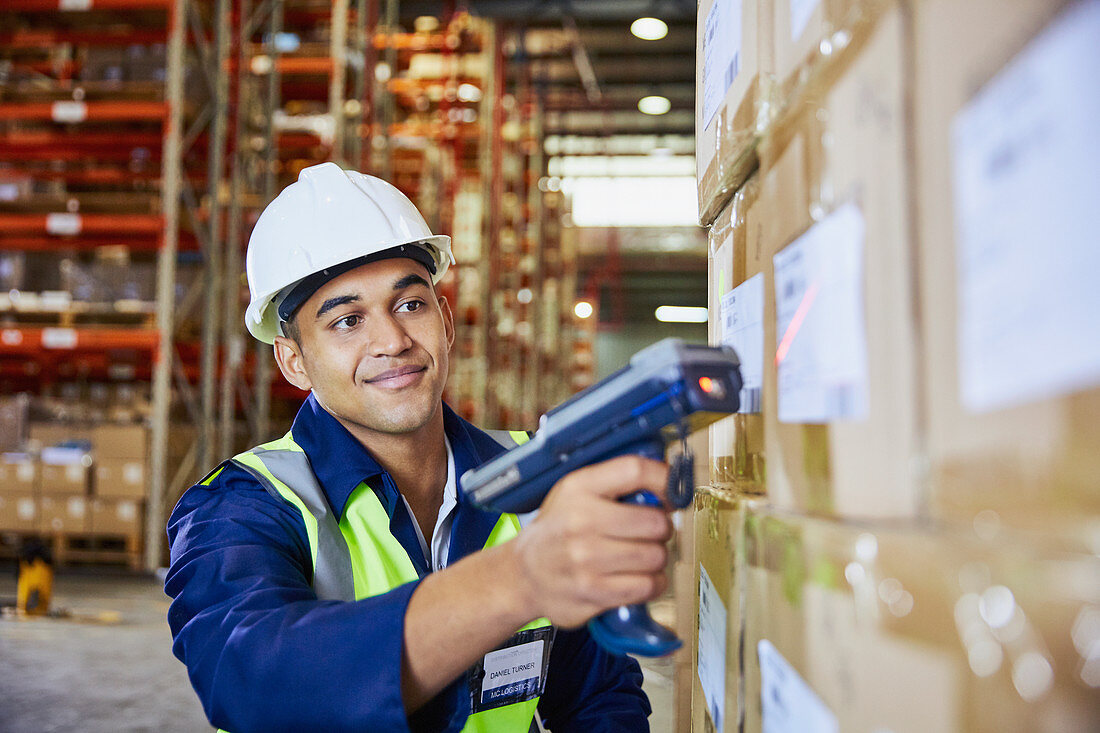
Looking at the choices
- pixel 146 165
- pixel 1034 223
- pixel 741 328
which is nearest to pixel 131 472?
pixel 146 165

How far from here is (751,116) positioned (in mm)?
981

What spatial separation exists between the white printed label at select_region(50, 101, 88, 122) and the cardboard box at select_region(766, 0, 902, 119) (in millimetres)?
6834

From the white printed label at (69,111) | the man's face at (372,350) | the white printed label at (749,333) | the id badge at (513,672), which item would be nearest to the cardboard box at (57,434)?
the white printed label at (69,111)

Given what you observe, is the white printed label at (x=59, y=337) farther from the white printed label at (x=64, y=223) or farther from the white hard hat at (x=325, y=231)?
the white hard hat at (x=325, y=231)

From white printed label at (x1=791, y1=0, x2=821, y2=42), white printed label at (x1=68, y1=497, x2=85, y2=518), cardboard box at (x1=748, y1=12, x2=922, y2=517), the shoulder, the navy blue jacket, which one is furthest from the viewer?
white printed label at (x1=68, y1=497, x2=85, y2=518)

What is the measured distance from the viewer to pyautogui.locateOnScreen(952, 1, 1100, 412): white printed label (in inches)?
17.4

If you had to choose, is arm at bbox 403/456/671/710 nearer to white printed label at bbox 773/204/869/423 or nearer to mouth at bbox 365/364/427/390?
white printed label at bbox 773/204/869/423

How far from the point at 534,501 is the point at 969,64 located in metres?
0.71

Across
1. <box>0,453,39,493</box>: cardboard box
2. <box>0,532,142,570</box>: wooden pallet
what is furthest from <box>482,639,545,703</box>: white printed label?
<box>0,453,39,493</box>: cardboard box

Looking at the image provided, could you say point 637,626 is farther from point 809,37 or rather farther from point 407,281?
point 407,281

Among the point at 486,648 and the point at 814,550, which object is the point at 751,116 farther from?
the point at 486,648

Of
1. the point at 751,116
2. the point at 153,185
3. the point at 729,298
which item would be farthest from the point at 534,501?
the point at 153,185

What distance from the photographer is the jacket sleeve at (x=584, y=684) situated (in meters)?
1.84

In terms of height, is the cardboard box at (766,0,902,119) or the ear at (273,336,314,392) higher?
the cardboard box at (766,0,902,119)
